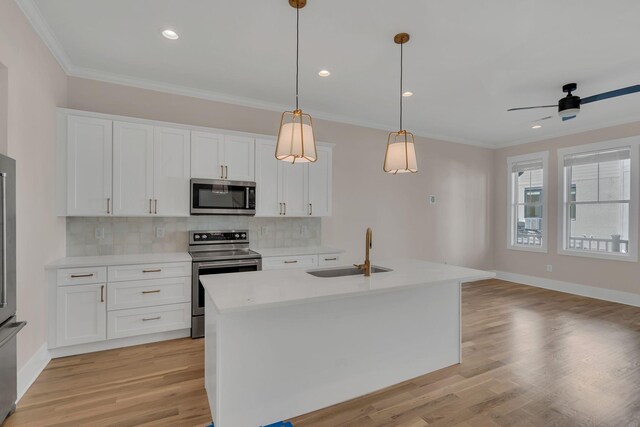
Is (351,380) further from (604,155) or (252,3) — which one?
(604,155)

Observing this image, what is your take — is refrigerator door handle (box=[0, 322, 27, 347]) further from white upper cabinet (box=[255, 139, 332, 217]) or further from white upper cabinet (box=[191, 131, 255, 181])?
white upper cabinet (box=[255, 139, 332, 217])

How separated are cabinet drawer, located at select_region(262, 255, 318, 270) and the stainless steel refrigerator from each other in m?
2.13

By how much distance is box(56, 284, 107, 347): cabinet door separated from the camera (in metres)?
2.88

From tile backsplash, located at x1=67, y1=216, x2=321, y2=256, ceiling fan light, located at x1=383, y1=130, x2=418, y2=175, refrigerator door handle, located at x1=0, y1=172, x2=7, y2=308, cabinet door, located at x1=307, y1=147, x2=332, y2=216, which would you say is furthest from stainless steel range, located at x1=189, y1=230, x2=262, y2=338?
ceiling fan light, located at x1=383, y1=130, x2=418, y2=175

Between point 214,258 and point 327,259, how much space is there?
141cm

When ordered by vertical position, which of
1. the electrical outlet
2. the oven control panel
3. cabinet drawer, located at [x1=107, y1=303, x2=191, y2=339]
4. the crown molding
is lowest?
cabinet drawer, located at [x1=107, y1=303, x2=191, y2=339]

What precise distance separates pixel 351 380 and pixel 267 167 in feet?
8.43

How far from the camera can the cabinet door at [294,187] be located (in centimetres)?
409

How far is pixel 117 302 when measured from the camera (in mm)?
3082

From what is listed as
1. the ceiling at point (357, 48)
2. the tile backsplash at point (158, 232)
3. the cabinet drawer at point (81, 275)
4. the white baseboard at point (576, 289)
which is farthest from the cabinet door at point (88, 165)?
the white baseboard at point (576, 289)

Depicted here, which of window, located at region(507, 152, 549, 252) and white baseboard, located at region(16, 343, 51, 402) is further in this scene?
window, located at region(507, 152, 549, 252)

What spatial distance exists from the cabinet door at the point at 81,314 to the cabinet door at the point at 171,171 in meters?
0.97

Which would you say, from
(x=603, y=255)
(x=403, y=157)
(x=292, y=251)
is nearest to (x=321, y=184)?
(x=292, y=251)

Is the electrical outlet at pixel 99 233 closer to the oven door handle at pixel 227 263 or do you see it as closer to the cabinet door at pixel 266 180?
the oven door handle at pixel 227 263
